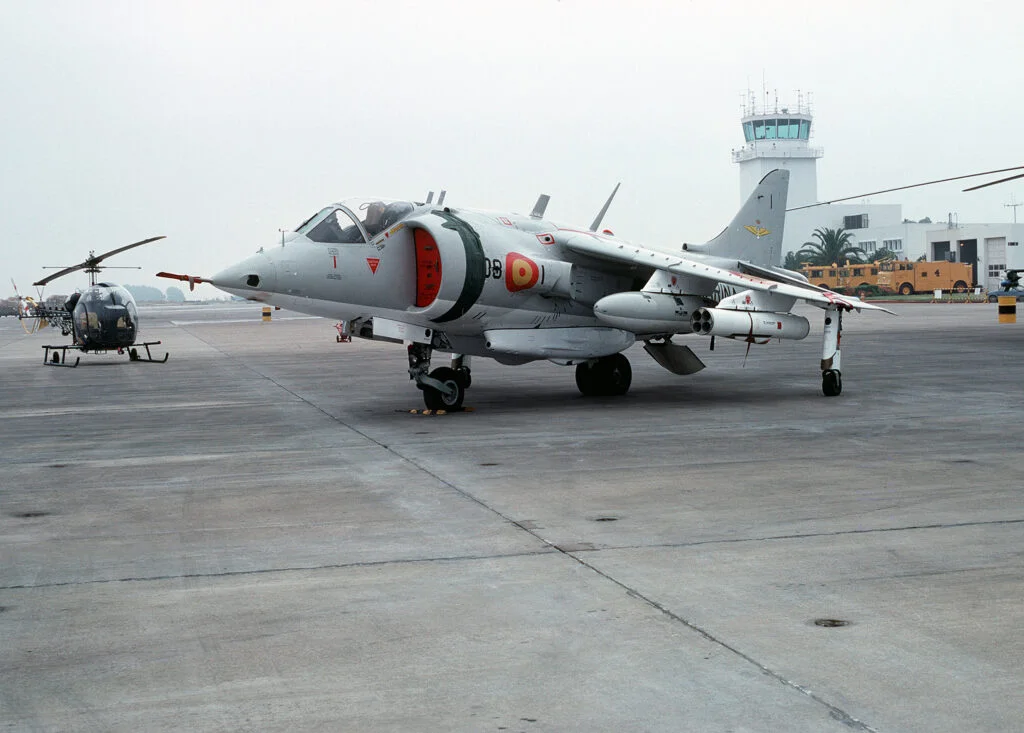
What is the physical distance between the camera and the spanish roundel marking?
14945mm

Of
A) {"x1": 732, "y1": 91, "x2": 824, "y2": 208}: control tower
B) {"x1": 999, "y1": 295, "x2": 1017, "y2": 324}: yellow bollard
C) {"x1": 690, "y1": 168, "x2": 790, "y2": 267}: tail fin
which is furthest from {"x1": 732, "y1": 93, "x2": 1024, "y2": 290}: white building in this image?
{"x1": 690, "y1": 168, "x2": 790, "y2": 267}: tail fin

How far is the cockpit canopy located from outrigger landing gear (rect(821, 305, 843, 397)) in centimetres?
611

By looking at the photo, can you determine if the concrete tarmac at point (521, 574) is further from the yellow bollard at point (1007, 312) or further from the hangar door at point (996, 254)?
the hangar door at point (996, 254)

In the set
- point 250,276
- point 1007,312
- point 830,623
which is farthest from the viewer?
point 1007,312

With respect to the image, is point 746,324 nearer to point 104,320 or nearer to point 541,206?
point 541,206

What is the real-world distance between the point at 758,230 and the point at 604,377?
13.4 feet

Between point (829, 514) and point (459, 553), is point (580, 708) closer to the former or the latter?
point (459, 553)

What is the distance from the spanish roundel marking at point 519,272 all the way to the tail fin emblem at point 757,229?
16.2ft

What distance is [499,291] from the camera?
48.8 ft

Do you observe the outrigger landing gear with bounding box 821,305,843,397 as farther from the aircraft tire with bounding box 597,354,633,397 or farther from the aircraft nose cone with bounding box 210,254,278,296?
the aircraft nose cone with bounding box 210,254,278,296

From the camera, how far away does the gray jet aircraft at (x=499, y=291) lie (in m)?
13.9

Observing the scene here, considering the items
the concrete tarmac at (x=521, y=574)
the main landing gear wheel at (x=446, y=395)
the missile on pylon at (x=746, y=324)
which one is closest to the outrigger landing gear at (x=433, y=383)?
the main landing gear wheel at (x=446, y=395)

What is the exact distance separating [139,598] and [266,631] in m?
1.01

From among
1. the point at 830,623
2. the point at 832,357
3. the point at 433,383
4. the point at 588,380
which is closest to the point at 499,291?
the point at 433,383
